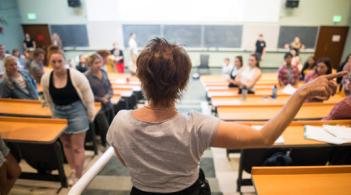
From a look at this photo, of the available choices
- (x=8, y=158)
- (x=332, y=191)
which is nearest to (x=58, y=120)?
(x=8, y=158)

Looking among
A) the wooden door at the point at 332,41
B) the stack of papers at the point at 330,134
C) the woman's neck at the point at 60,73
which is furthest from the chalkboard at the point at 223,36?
the woman's neck at the point at 60,73

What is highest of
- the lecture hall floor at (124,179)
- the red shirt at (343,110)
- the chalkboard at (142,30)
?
the chalkboard at (142,30)

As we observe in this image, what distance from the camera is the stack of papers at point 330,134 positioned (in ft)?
6.59

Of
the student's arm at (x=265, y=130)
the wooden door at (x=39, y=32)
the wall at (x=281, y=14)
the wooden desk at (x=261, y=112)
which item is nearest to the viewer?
the student's arm at (x=265, y=130)

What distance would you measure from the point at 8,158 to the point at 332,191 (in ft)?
7.86

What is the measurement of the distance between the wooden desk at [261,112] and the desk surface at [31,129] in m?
1.95

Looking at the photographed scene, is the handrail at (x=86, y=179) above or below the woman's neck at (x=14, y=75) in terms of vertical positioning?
below

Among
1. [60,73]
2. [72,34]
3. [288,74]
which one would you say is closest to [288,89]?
[288,74]

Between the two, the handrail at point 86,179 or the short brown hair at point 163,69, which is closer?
the short brown hair at point 163,69

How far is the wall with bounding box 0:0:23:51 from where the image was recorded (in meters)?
8.88

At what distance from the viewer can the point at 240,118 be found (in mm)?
2965

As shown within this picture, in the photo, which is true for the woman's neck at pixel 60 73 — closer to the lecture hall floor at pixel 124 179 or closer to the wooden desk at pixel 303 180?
the lecture hall floor at pixel 124 179

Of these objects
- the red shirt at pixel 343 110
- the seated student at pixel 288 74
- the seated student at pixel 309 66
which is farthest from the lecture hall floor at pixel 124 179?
the seated student at pixel 309 66

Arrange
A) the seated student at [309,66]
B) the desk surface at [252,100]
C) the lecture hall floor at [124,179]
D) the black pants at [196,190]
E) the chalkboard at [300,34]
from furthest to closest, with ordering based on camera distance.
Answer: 1. the chalkboard at [300,34]
2. the seated student at [309,66]
3. the desk surface at [252,100]
4. the lecture hall floor at [124,179]
5. the black pants at [196,190]
